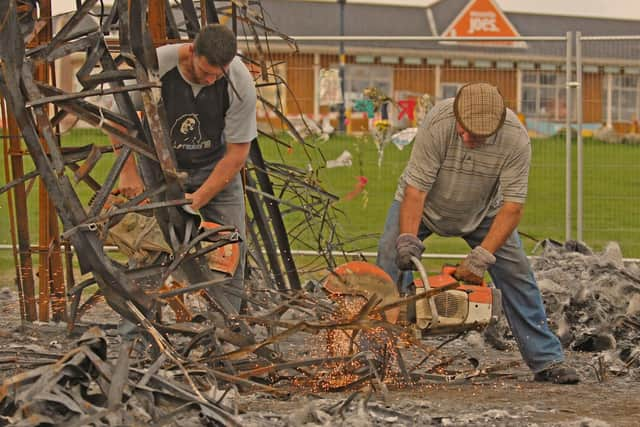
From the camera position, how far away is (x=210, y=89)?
257 inches

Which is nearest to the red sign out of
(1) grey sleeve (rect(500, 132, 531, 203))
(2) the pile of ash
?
(2) the pile of ash

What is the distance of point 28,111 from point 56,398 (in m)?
1.24

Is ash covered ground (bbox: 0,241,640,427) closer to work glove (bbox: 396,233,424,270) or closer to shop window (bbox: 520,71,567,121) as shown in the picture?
work glove (bbox: 396,233,424,270)

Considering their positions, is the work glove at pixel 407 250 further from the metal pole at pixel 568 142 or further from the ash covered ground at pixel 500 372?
the metal pole at pixel 568 142

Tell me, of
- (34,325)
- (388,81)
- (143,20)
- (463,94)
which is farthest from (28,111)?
(388,81)

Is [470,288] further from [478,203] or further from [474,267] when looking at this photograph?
[478,203]

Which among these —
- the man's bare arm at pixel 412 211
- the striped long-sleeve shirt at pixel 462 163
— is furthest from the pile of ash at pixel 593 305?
the man's bare arm at pixel 412 211

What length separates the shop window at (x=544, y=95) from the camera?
11602 millimetres

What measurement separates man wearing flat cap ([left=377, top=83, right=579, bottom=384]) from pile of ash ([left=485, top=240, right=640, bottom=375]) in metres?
0.49

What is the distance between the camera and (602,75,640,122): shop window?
12547 mm

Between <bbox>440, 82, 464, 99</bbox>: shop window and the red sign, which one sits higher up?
the red sign

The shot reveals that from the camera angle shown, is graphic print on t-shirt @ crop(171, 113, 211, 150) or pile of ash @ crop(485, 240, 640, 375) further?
pile of ash @ crop(485, 240, 640, 375)

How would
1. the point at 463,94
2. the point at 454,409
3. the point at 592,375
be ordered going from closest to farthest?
the point at 454,409 < the point at 463,94 < the point at 592,375

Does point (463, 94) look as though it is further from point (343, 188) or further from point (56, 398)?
point (343, 188)
